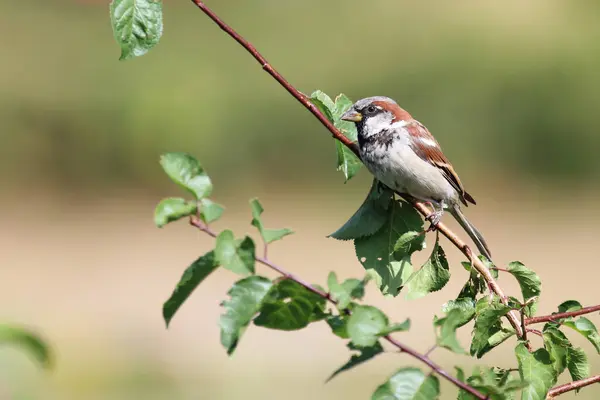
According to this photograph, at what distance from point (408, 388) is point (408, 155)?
3.43ft

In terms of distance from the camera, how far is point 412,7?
305 inches

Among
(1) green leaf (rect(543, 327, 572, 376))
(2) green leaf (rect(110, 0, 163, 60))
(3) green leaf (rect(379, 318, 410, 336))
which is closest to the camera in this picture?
(3) green leaf (rect(379, 318, 410, 336))

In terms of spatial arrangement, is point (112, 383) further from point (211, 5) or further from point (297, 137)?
point (211, 5)

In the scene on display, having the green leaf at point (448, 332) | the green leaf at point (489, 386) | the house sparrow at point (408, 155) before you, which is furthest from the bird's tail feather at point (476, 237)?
the green leaf at point (448, 332)

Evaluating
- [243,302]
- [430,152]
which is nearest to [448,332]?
[243,302]

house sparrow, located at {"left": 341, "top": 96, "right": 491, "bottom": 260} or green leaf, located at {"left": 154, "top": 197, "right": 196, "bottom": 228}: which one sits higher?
house sparrow, located at {"left": 341, "top": 96, "right": 491, "bottom": 260}

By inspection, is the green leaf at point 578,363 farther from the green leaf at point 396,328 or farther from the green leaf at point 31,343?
the green leaf at point 31,343

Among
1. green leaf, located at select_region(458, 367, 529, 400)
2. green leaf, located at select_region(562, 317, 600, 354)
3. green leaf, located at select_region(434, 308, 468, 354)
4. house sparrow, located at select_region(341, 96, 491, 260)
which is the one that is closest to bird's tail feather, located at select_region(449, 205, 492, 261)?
house sparrow, located at select_region(341, 96, 491, 260)

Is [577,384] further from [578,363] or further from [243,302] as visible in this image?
[243,302]

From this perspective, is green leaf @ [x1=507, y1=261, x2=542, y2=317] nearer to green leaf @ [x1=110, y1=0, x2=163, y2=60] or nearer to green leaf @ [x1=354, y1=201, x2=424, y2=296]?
green leaf @ [x1=354, y1=201, x2=424, y2=296]

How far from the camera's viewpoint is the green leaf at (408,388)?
0.80 m

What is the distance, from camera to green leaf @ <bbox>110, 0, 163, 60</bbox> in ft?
3.28

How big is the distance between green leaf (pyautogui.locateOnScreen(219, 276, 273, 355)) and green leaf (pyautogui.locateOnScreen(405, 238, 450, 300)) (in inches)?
17.1

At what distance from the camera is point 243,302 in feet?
2.65
